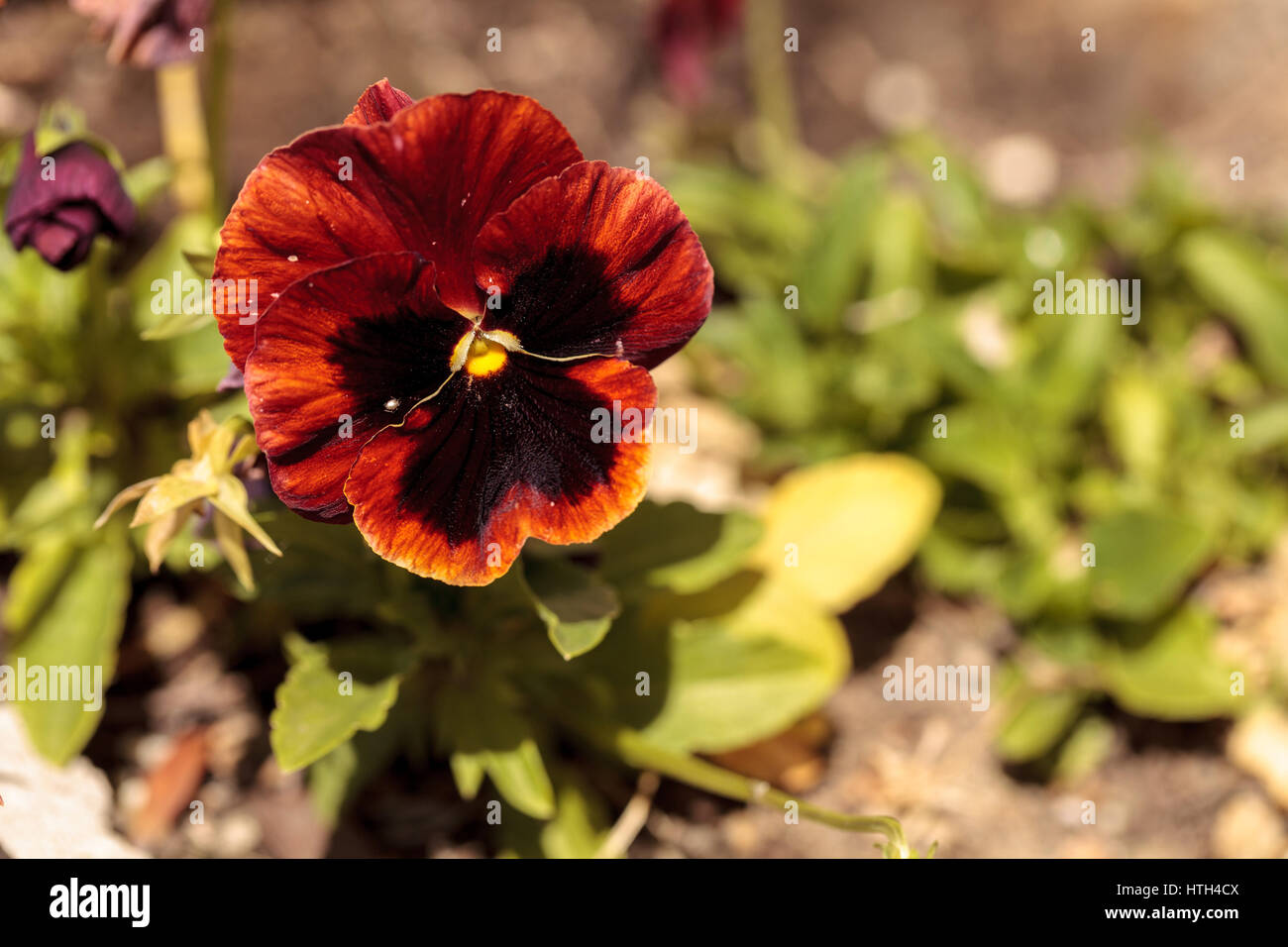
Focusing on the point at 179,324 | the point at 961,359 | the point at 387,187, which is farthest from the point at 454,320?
the point at 961,359

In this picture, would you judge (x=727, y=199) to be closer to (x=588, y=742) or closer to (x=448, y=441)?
(x=588, y=742)

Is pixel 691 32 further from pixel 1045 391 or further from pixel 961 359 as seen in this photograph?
pixel 1045 391

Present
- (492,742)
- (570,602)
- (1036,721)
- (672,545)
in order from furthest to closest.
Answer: (1036,721)
(672,545)
(492,742)
(570,602)

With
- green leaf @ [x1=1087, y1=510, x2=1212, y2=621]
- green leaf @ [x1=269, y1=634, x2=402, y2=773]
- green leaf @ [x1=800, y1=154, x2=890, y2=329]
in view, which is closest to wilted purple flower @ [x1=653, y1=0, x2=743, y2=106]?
green leaf @ [x1=800, y1=154, x2=890, y2=329]

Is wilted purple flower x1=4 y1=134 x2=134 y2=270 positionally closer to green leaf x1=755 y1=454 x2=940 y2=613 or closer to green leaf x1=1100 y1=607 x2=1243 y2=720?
green leaf x1=755 y1=454 x2=940 y2=613

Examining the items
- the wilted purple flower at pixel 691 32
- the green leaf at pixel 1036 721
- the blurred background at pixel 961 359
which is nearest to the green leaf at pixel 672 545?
the blurred background at pixel 961 359
